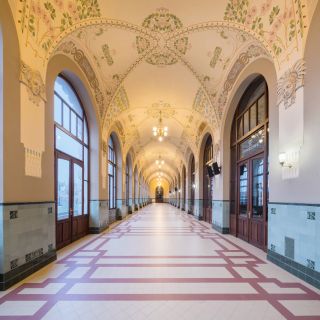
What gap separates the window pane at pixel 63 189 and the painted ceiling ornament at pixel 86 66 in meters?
2.55

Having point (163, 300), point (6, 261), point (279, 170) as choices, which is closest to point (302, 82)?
point (279, 170)

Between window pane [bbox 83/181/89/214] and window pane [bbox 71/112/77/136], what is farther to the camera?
window pane [bbox 83/181/89/214]

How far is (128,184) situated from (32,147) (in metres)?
13.9

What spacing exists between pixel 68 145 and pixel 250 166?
4.98 metres

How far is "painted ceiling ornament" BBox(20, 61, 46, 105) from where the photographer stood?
14.1ft

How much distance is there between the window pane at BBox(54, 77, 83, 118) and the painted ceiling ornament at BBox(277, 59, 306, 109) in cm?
499

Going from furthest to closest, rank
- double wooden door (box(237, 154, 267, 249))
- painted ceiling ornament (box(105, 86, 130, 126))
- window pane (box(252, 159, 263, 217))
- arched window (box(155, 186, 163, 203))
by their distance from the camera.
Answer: arched window (box(155, 186, 163, 203)), painted ceiling ornament (box(105, 86, 130, 126)), window pane (box(252, 159, 263, 217)), double wooden door (box(237, 154, 267, 249))

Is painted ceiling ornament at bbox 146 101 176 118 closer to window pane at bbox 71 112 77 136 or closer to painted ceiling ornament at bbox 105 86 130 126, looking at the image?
painted ceiling ornament at bbox 105 86 130 126

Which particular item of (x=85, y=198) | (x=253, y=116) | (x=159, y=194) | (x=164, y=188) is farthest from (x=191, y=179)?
(x=159, y=194)

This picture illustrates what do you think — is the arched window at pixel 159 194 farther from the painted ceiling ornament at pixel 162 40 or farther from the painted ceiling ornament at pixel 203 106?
the painted ceiling ornament at pixel 162 40

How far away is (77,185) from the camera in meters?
7.95

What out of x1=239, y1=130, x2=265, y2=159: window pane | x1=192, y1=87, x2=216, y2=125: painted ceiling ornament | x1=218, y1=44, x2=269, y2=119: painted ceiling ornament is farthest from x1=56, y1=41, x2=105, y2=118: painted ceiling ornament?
x1=239, y1=130, x2=265, y2=159: window pane

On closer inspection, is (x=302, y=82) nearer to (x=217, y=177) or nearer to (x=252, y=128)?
(x=252, y=128)

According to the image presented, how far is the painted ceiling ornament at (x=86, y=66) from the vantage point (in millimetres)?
6171
